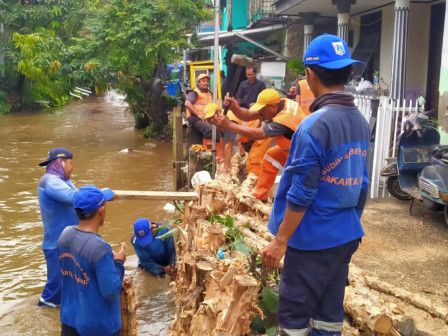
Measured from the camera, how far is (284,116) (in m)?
5.50

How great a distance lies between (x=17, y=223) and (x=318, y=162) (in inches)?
314

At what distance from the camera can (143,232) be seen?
6398 millimetres

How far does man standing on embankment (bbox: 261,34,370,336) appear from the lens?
2742mm

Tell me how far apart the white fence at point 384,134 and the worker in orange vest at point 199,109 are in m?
2.67

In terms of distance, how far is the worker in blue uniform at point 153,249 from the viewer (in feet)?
21.1

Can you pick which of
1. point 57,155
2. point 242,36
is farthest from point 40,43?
point 57,155

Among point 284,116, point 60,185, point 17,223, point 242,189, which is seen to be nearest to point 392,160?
point 242,189

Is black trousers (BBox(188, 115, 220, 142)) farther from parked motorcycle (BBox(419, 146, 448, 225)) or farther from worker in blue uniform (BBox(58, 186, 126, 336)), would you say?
worker in blue uniform (BBox(58, 186, 126, 336))

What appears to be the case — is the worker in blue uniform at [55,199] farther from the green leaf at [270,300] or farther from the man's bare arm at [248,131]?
the green leaf at [270,300]

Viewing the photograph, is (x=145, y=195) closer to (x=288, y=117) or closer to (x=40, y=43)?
(x=288, y=117)

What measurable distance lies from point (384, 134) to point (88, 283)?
5.97m

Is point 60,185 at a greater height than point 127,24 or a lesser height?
lesser

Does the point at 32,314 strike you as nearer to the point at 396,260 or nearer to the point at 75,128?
the point at 396,260

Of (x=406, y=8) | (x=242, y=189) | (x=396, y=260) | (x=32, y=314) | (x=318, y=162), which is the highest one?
(x=406, y=8)
